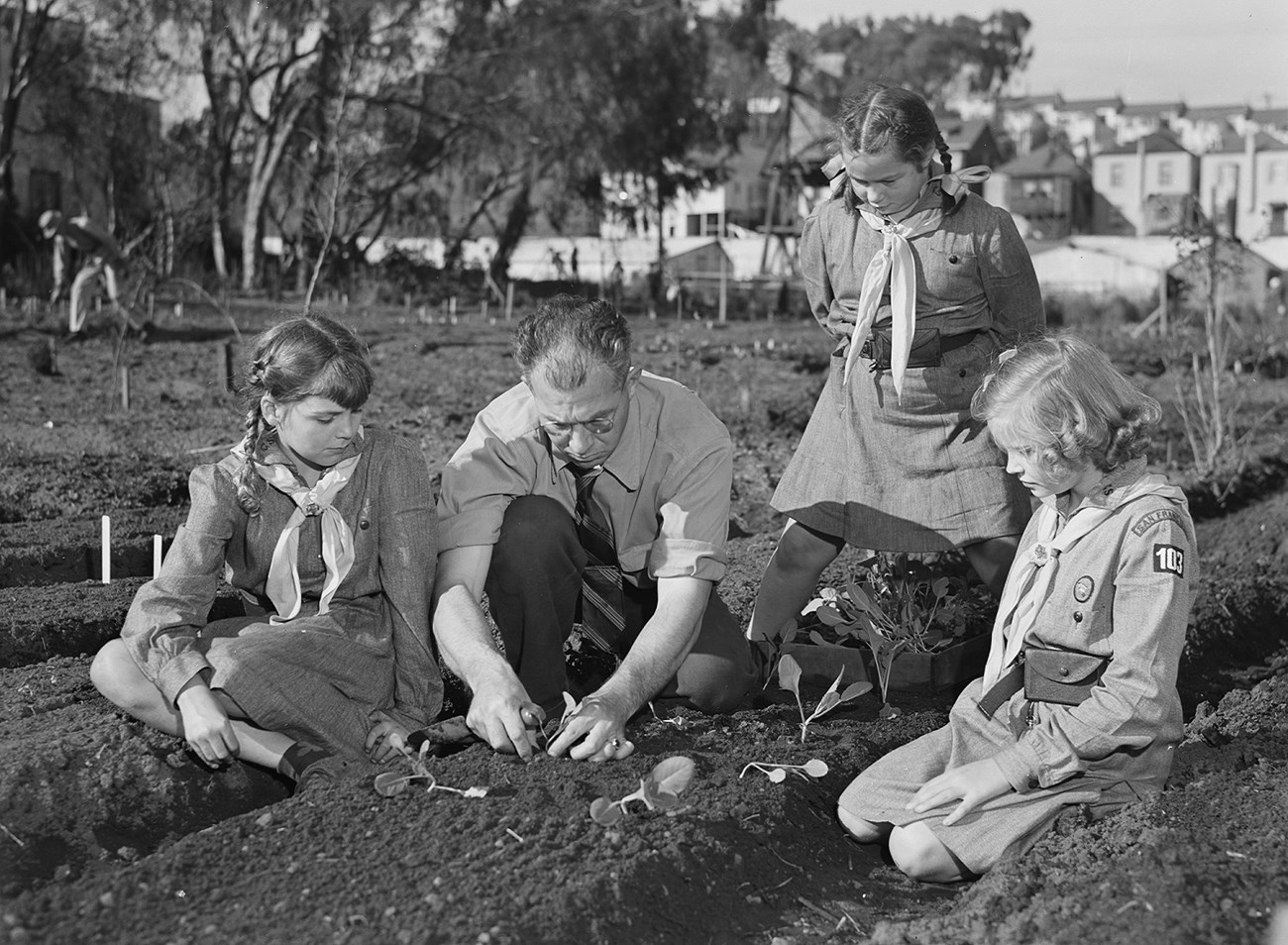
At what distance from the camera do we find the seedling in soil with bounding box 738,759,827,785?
2609 millimetres

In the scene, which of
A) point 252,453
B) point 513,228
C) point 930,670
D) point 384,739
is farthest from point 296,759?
point 513,228

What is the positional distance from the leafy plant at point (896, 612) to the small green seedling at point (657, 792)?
1.03 metres

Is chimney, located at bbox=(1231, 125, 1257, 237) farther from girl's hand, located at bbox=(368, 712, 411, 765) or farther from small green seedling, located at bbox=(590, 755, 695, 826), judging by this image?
small green seedling, located at bbox=(590, 755, 695, 826)

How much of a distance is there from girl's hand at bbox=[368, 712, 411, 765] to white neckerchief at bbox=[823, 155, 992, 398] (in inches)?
55.0

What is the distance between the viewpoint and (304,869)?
2109 mm

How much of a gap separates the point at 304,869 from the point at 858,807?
3.36 feet

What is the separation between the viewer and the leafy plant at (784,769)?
261cm

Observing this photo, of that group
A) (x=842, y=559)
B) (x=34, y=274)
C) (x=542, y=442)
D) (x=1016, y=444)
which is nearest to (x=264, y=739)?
(x=542, y=442)

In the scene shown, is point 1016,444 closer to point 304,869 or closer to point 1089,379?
point 1089,379

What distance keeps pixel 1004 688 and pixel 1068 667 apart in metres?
0.17

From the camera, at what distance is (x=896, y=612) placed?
372cm

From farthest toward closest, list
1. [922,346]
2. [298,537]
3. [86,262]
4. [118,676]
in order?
[86,262], [922,346], [298,537], [118,676]

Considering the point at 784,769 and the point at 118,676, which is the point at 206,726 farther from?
the point at 784,769

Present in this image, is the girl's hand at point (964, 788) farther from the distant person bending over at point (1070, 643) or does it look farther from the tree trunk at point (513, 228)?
the tree trunk at point (513, 228)
